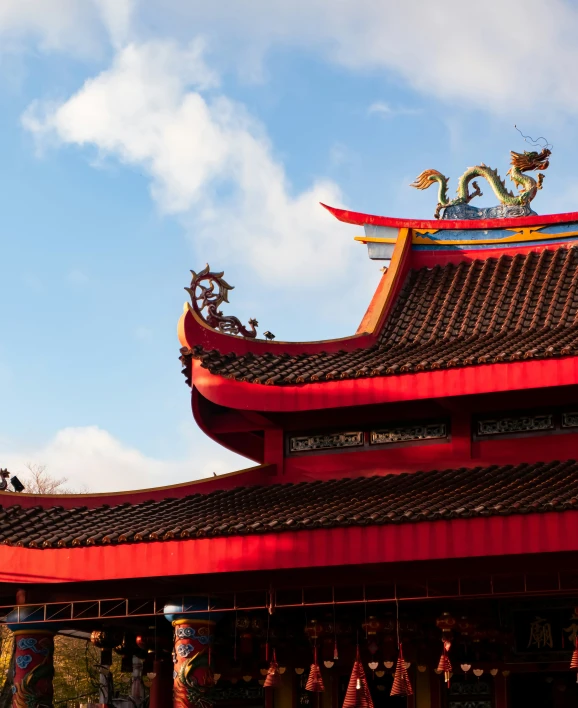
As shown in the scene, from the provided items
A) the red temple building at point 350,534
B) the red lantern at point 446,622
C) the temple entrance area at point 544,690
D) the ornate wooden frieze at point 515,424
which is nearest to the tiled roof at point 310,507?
the red temple building at point 350,534

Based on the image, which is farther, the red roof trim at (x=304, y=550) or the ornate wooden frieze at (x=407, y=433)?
the ornate wooden frieze at (x=407, y=433)

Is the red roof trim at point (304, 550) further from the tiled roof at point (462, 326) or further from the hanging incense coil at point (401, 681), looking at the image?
the tiled roof at point (462, 326)

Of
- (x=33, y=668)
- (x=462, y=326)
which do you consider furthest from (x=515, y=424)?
(x=33, y=668)

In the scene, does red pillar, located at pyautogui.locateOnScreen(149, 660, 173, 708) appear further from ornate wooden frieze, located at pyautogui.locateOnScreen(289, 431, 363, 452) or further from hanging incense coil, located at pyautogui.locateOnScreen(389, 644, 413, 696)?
hanging incense coil, located at pyautogui.locateOnScreen(389, 644, 413, 696)

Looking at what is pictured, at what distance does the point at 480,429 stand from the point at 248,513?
357cm

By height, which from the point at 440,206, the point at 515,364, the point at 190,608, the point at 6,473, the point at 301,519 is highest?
the point at 440,206

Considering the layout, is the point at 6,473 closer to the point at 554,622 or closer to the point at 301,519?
the point at 301,519

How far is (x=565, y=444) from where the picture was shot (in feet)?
47.8

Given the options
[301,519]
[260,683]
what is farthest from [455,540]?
[260,683]

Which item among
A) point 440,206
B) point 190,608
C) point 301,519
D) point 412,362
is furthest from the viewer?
point 440,206

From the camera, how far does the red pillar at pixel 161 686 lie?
1689 cm

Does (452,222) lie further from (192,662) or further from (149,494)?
(192,662)

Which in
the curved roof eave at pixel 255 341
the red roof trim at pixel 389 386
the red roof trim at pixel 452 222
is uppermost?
the red roof trim at pixel 452 222

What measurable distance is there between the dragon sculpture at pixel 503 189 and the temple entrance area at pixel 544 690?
27.6ft
